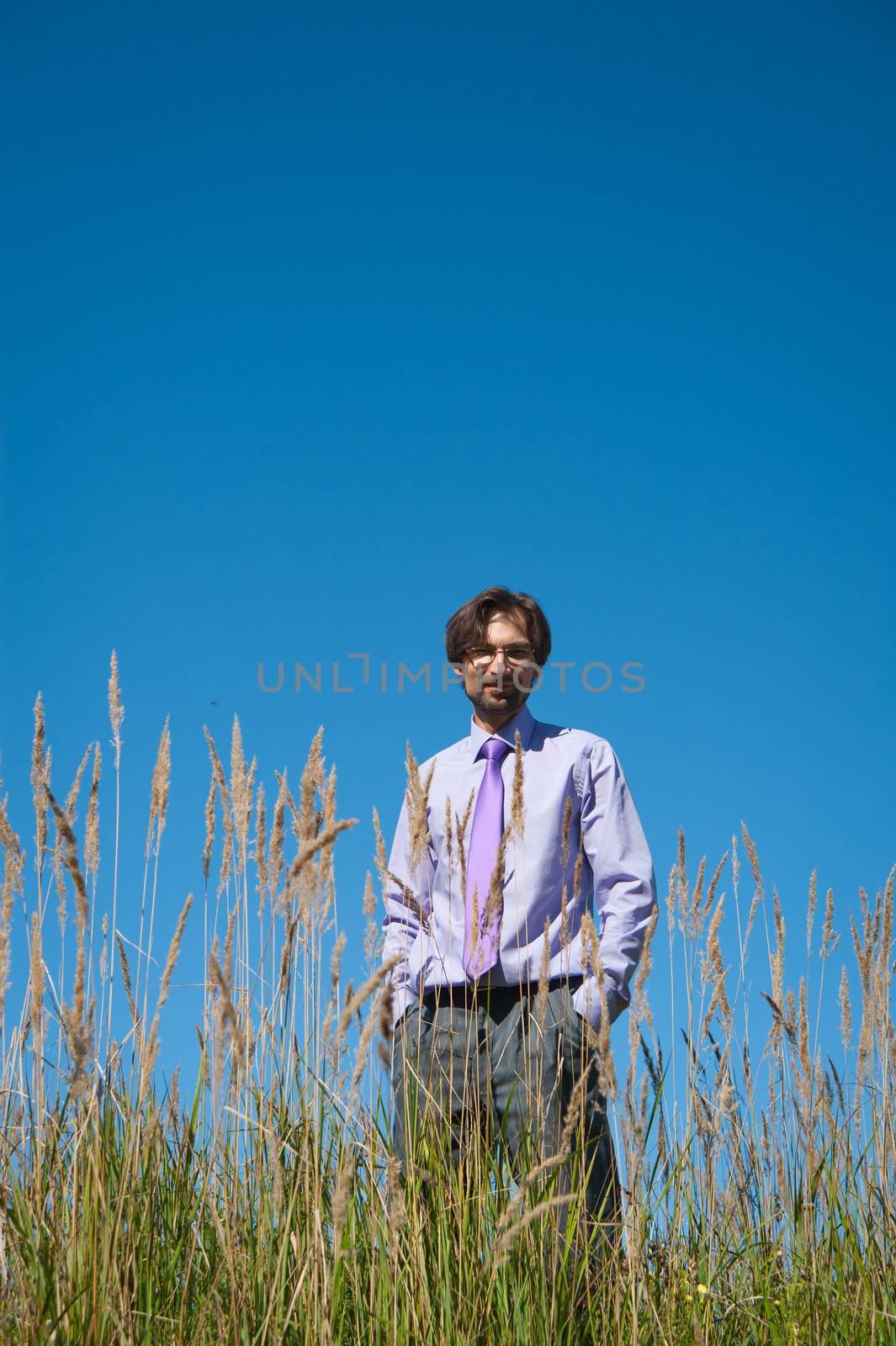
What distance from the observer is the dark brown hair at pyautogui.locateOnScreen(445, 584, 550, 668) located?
9.20 feet

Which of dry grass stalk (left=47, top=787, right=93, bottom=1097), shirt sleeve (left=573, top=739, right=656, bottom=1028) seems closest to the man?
shirt sleeve (left=573, top=739, right=656, bottom=1028)

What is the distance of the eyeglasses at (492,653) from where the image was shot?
276cm

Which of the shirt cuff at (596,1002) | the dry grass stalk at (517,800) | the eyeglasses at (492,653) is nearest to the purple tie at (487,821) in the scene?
the eyeglasses at (492,653)


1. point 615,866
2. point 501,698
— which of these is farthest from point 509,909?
point 501,698

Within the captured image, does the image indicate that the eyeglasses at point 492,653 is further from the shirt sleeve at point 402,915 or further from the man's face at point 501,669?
the shirt sleeve at point 402,915

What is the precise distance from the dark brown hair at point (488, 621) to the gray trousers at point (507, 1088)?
31.4 inches

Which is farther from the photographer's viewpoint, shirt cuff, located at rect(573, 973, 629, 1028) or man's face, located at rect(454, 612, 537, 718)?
man's face, located at rect(454, 612, 537, 718)

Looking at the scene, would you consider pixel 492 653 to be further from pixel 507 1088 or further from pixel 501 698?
pixel 507 1088

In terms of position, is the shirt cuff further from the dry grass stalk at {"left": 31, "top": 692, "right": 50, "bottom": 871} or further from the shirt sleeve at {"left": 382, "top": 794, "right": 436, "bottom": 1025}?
the dry grass stalk at {"left": 31, "top": 692, "right": 50, "bottom": 871}

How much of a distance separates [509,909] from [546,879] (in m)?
0.11

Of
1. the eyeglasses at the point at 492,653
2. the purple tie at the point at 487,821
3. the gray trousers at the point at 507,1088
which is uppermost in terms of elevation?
the eyeglasses at the point at 492,653

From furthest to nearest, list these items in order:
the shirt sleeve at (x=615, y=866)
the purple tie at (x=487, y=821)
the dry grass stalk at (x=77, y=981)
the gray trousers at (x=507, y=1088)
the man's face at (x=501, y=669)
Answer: the man's face at (x=501, y=669) < the purple tie at (x=487, y=821) < the shirt sleeve at (x=615, y=866) < the gray trousers at (x=507, y=1088) < the dry grass stalk at (x=77, y=981)

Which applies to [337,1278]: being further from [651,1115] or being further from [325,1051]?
[651,1115]

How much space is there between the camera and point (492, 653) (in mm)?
2760
